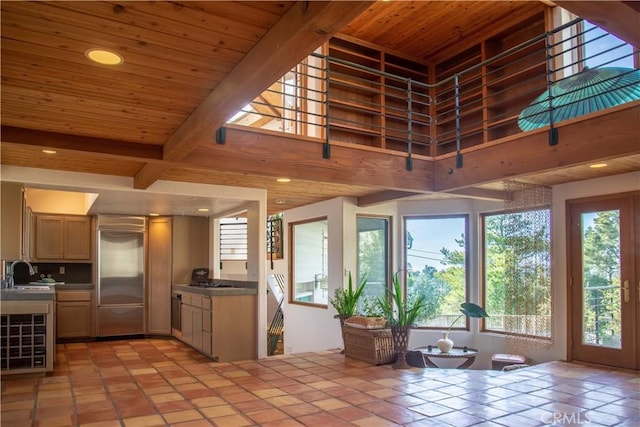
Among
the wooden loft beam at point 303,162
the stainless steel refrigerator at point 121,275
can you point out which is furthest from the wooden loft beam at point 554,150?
the stainless steel refrigerator at point 121,275

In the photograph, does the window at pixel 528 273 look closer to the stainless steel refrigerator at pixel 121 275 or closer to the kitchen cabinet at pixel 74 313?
the stainless steel refrigerator at pixel 121 275

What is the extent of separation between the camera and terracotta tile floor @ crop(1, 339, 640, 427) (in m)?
3.36

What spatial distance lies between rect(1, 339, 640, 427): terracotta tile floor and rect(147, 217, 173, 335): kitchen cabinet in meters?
2.02

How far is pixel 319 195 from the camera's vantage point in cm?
683

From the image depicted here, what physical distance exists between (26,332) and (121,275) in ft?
9.11

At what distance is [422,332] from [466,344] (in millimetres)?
620

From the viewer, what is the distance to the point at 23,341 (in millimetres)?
4625

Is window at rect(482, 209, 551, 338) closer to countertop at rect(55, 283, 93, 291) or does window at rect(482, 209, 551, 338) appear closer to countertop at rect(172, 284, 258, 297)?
countertop at rect(172, 284, 258, 297)

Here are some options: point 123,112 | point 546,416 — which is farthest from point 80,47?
point 546,416

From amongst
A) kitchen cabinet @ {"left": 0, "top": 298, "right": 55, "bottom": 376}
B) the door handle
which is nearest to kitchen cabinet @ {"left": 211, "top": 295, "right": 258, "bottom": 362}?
kitchen cabinet @ {"left": 0, "top": 298, "right": 55, "bottom": 376}

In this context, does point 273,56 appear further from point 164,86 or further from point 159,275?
point 159,275

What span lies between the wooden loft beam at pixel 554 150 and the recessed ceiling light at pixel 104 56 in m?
3.25

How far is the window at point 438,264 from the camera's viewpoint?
6934mm

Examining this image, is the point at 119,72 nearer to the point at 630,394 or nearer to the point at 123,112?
the point at 123,112
